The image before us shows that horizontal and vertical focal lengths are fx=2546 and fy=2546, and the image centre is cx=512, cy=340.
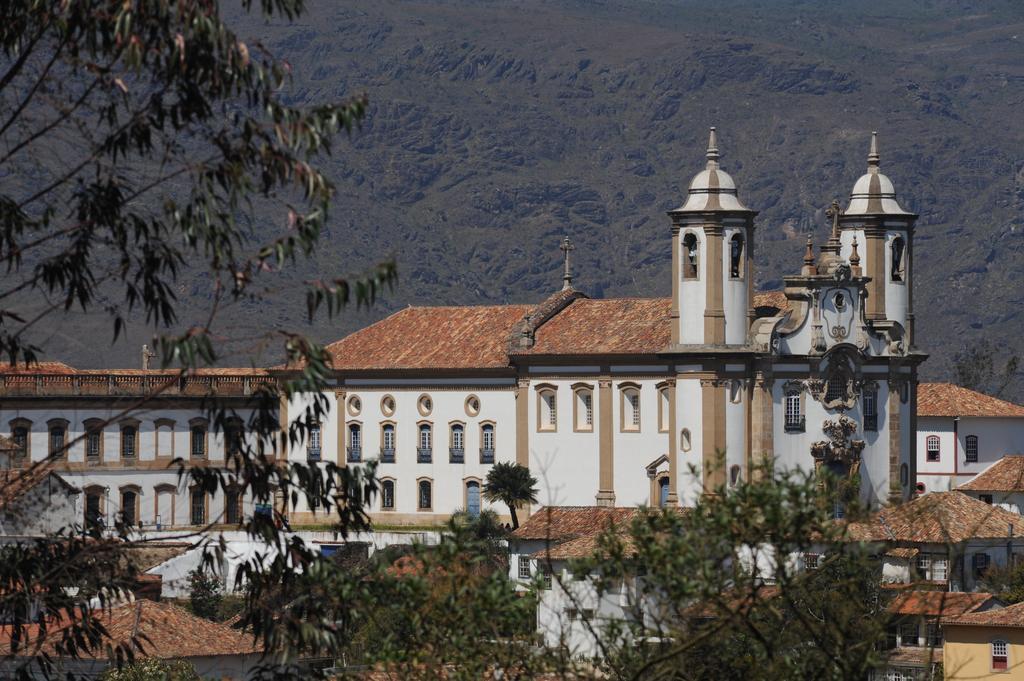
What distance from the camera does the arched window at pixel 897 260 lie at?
77.4 metres

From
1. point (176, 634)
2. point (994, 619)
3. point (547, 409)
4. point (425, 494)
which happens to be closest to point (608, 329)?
point (547, 409)

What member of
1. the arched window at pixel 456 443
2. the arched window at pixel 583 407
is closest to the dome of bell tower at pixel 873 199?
the arched window at pixel 583 407

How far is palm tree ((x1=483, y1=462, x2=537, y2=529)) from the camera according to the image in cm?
7231

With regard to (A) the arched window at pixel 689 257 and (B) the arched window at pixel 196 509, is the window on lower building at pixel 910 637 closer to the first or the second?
(A) the arched window at pixel 689 257

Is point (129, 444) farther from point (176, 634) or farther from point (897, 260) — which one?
point (176, 634)

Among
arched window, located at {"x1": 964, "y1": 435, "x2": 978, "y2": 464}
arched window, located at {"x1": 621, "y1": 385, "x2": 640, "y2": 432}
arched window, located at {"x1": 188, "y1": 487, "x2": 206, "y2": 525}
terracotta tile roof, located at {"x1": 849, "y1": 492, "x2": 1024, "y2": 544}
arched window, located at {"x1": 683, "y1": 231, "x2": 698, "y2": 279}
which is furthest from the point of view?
arched window, located at {"x1": 964, "y1": 435, "x2": 978, "y2": 464}

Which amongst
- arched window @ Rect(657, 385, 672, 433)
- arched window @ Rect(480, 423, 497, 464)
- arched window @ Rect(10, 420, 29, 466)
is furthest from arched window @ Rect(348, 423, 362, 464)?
arched window @ Rect(657, 385, 672, 433)

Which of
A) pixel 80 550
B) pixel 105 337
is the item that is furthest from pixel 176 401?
pixel 105 337

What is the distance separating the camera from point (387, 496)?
7862 cm

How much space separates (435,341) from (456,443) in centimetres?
336

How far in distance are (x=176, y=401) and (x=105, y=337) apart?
319 ft

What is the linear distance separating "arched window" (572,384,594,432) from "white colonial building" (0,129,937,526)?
2.7 inches

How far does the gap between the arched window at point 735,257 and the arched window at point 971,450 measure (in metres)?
27.0

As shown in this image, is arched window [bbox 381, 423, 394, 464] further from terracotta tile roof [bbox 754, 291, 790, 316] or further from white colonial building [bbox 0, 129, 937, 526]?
terracotta tile roof [bbox 754, 291, 790, 316]
